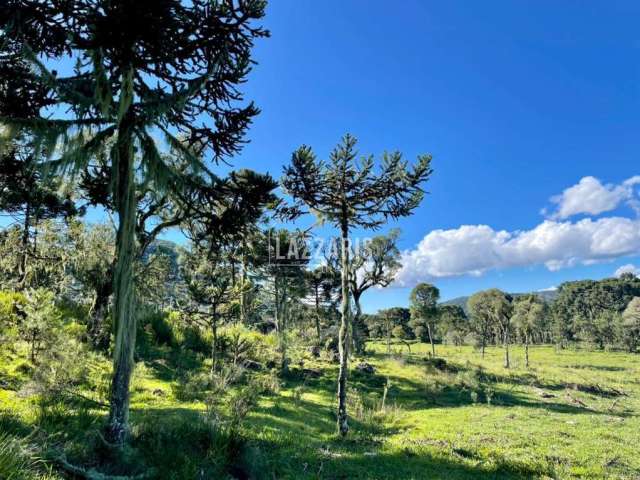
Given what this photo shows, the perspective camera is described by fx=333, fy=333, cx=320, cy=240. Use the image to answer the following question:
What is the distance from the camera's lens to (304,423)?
11.5 meters

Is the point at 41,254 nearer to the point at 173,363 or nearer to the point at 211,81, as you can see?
the point at 173,363

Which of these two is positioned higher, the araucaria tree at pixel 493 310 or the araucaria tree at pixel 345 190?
the araucaria tree at pixel 345 190

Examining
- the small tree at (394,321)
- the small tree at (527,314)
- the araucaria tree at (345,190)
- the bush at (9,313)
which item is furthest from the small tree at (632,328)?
the bush at (9,313)

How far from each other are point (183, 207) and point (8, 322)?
1135 cm

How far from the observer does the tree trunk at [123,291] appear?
5852 mm

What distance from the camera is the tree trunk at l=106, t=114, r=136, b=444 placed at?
19.2 feet

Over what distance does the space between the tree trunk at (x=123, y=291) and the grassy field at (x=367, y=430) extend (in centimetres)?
58

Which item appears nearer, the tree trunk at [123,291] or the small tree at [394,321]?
the tree trunk at [123,291]

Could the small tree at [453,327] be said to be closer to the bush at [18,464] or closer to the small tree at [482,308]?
the small tree at [482,308]

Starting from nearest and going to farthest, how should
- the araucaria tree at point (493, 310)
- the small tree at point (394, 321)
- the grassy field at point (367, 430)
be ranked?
1. the grassy field at point (367, 430)
2. the araucaria tree at point (493, 310)
3. the small tree at point (394, 321)

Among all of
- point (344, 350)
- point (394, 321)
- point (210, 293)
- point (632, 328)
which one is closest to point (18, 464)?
point (344, 350)

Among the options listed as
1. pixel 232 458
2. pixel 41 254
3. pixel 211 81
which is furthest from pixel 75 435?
pixel 41 254

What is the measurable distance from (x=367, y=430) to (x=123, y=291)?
10.2m

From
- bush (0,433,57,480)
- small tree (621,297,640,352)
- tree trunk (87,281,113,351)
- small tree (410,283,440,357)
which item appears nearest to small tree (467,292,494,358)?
small tree (410,283,440,357)
